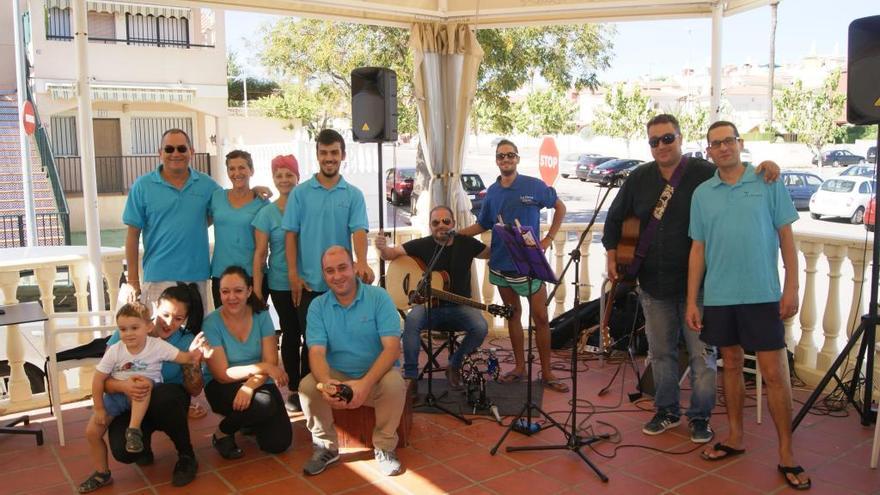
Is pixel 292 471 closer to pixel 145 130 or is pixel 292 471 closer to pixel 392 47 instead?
pixel 392 47

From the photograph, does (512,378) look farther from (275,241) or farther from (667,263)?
(275,241)

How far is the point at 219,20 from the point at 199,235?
13858mm

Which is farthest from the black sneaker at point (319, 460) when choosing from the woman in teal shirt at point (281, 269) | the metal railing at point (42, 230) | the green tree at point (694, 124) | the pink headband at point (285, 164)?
the green tree at point (694, 124)

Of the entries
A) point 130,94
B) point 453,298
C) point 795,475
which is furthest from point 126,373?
point 130,94

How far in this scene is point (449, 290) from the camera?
4410mm

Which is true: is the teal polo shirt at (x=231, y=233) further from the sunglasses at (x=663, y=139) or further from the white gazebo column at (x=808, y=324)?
the white gazebo column at (x=808, y=324)

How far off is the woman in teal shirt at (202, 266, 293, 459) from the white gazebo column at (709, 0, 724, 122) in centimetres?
351

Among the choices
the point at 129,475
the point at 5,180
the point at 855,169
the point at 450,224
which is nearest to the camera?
the point at 129,475

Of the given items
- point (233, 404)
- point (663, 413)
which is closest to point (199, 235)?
point (233, 404)

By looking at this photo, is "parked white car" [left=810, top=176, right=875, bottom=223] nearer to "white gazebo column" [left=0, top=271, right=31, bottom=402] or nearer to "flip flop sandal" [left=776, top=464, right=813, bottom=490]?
"flip flop sandal" [left=776, top=464, right=813, bottom=490]

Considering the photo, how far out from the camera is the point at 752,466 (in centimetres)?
336

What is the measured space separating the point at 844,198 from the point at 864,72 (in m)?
16.0

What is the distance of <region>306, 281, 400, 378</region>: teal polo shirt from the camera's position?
338 centimetres

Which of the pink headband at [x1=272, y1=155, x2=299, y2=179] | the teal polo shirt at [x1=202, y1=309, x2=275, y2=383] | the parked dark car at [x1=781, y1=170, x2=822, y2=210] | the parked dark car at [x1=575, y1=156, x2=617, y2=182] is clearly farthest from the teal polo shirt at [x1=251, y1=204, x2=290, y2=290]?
the parked dark car at [x1=575, y1=156, x2=617, y2=182]
